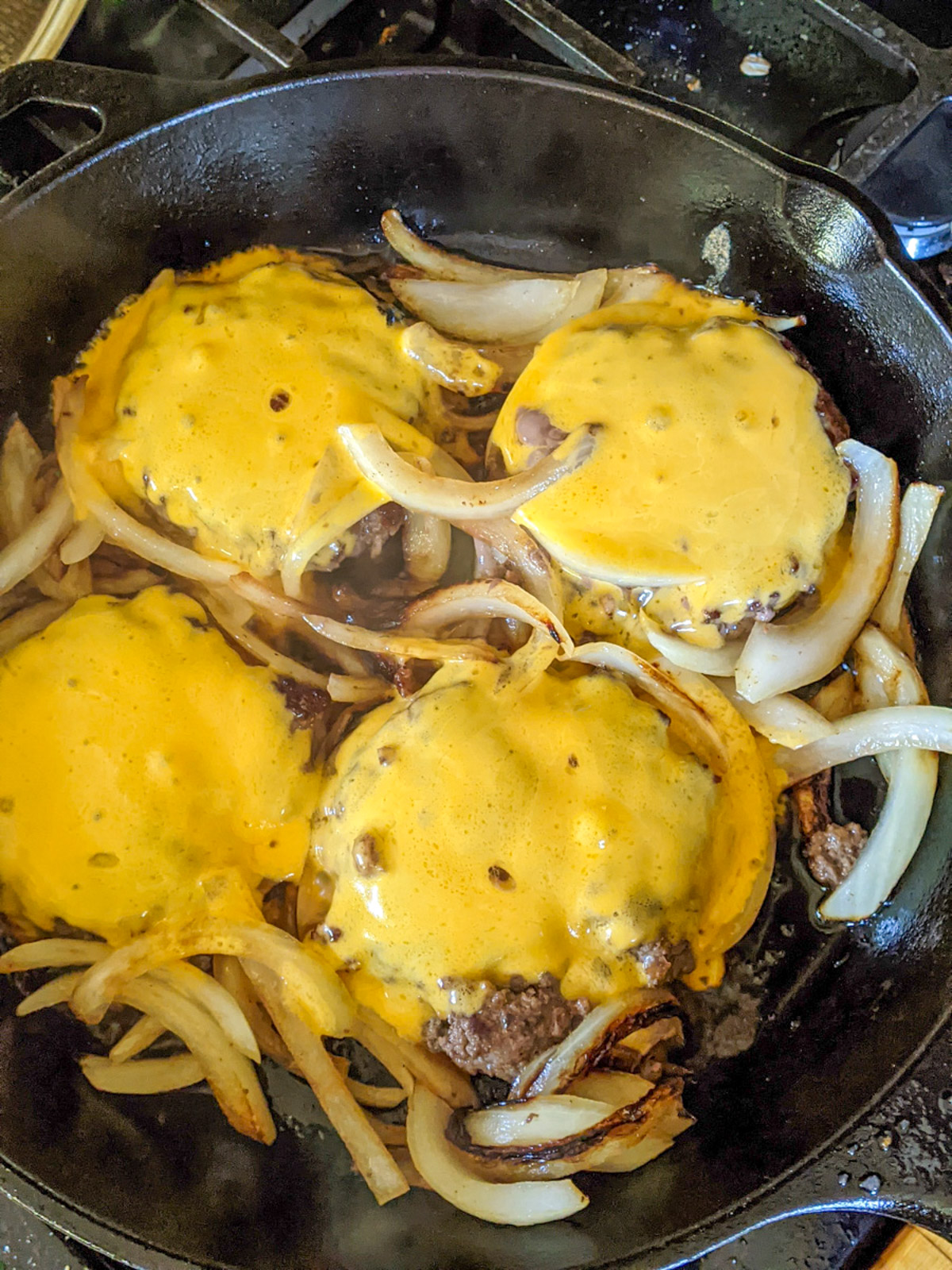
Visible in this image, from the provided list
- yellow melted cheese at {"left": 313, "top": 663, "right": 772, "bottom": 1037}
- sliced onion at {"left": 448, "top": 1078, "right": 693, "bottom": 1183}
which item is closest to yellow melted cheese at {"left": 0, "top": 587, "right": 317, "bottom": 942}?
yellow melted cheese at {"left": 313, "top": 663, "right": 772, "bottom": 1037}

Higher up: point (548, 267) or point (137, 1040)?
point (548, 267)

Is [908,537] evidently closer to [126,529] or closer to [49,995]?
[126,529]

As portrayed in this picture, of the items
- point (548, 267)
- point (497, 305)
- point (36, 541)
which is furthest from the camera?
point (548, 267)

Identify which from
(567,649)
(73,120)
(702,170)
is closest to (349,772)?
(567,649)

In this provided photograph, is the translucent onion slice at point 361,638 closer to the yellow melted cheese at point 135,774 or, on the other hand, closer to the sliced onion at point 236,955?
the yellow melted cheese at point 135,774

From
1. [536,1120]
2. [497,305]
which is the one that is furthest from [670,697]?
[497,305]

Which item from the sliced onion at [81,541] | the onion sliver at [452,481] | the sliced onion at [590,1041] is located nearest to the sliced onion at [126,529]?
the sliced onion at [81,541]
